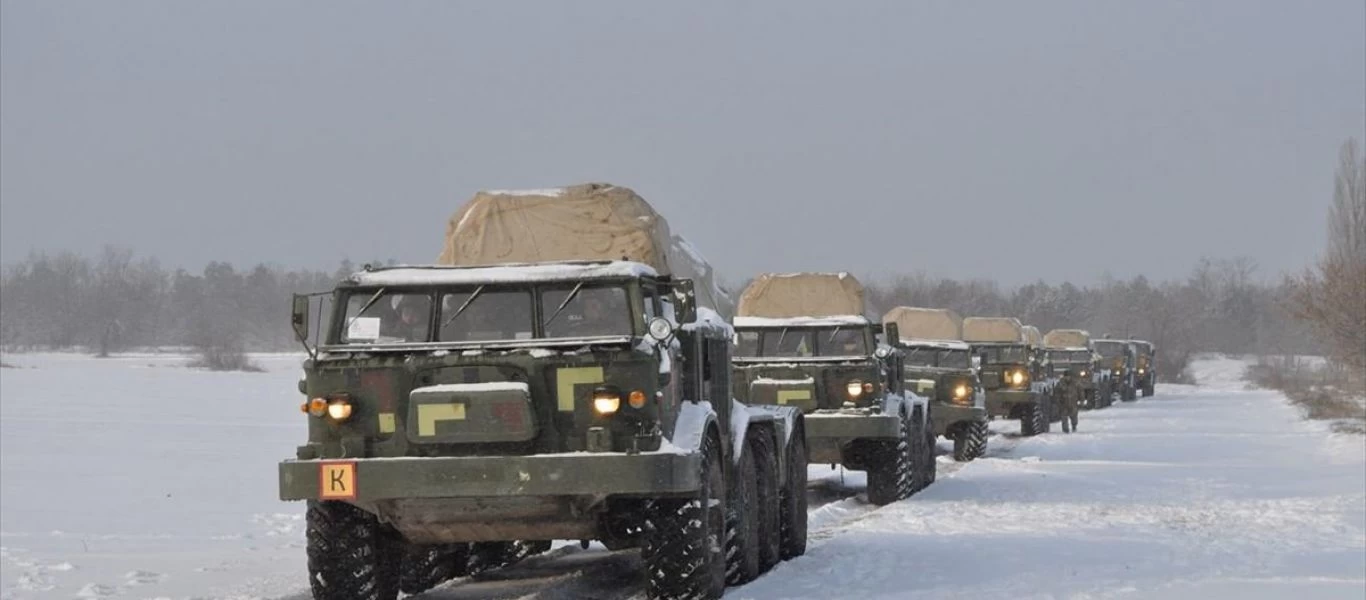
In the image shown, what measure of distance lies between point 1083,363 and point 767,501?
3697 centimetres

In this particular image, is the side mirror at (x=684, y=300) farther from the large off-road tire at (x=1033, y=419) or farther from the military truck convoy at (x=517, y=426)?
the large off-road tire at (x=1033, y=419)

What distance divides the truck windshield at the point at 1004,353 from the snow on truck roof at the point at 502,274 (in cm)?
2442

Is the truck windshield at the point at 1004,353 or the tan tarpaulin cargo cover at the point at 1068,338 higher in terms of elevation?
the tan tarpaulin cargo cover at the point at 1068,338

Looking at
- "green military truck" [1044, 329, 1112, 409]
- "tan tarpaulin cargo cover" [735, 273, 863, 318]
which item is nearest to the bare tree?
"green military truck" [1044, 329, 1112, 409]

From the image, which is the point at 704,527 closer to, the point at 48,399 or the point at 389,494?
the point at 389,494

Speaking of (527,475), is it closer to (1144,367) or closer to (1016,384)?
(1016,384)

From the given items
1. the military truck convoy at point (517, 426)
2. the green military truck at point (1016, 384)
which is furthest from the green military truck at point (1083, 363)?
the military truck convoy at point (517, 426)

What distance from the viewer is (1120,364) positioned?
5834cm

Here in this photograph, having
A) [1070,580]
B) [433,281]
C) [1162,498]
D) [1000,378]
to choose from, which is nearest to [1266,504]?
[1162,498]

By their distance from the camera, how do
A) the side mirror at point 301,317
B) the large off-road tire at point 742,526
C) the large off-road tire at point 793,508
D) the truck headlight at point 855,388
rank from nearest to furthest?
the side mirror at point 301,317, the large off-road tire at point 742,526, the large off-road tire at point 793,508, the truck headlight at point 855,388

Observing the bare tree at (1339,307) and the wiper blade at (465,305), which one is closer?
the wiper blade at (465,305)

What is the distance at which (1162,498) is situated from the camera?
18031 millimetres

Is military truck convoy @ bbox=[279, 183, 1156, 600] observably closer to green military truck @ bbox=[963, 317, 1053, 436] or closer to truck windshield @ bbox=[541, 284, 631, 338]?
truck windshield @ bbox=[541, 284, 631, 338]

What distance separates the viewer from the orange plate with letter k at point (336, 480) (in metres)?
8.76
